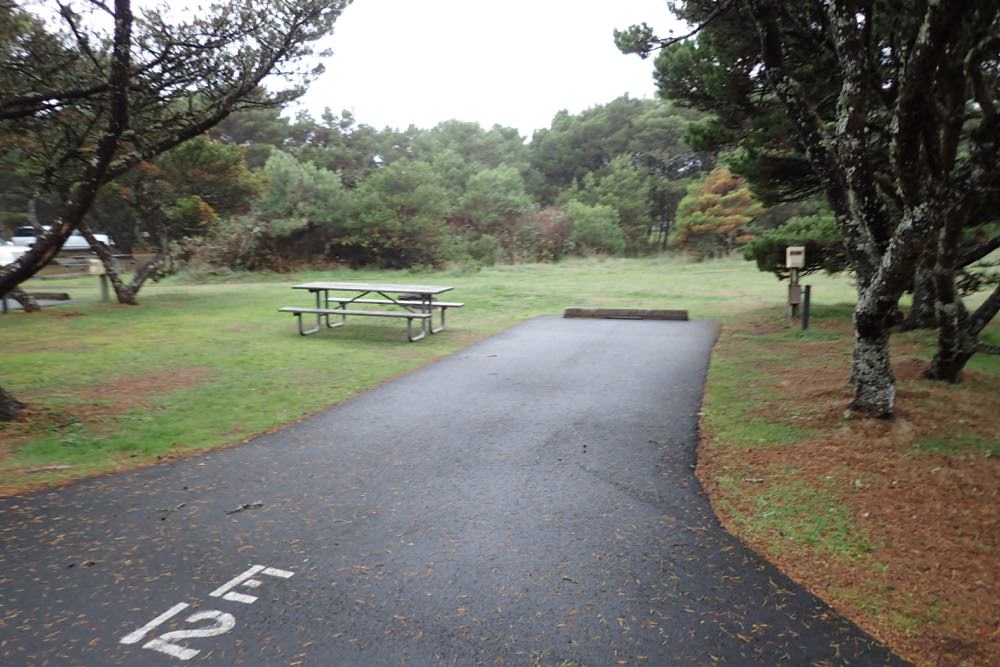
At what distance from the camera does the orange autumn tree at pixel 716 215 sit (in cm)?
2742

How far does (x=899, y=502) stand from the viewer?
3.59m

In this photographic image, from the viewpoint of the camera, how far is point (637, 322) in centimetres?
1143

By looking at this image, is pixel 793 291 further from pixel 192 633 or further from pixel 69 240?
pixel 69 240

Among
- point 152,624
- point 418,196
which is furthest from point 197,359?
point 418,196

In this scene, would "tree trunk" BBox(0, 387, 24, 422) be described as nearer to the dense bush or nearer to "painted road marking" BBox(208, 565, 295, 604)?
"painted road marking" BBox(208, 565, 295, 604)

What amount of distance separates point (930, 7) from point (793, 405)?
125 inches

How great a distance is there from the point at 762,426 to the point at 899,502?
4.94ft

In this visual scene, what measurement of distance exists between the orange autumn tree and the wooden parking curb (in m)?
17.5

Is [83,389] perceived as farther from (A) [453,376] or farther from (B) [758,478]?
(B) [758,478]

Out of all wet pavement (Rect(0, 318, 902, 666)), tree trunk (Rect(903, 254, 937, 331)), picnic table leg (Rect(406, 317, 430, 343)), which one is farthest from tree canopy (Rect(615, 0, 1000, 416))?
picnic table leg (Rect(406, 317, 430, 343))

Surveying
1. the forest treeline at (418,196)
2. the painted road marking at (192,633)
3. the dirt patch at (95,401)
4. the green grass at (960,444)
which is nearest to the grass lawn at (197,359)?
the dirt patch at (95,401)

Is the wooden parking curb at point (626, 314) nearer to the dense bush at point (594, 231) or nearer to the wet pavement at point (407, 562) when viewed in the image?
the wet pavement at point (407, 562)

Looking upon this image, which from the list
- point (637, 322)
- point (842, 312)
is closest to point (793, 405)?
point (637, 322)

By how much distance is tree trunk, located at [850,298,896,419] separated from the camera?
4.76 m
